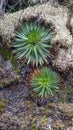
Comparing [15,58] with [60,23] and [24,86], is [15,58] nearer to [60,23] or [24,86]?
[24,86]

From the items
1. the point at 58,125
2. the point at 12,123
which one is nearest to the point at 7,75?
the point at 12,123


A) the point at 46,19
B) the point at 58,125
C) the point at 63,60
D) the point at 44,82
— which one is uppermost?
the point at 46,19

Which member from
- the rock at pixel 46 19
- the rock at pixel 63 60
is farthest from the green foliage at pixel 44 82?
the rock at pixel 46 19

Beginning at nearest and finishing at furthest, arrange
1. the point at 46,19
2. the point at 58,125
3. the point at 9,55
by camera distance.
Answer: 1. the point at 58,125
2. the point at 9,55
3. the point at 46,19

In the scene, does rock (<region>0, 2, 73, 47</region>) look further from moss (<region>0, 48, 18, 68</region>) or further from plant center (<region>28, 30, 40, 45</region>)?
plant center (<region>28, 30, 40, 45</region>)

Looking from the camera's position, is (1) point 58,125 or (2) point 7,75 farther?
(2) point 7,75

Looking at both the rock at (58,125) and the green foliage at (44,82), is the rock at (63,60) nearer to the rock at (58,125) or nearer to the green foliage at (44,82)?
the green foliage at (44,82)

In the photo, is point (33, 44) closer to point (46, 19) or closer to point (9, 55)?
point (9, 55)

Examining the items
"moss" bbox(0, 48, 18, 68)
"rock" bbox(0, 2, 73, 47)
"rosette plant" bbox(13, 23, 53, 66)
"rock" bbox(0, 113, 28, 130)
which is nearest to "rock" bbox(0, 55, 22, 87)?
"moss" bbox(0, 48, 18, 68)
